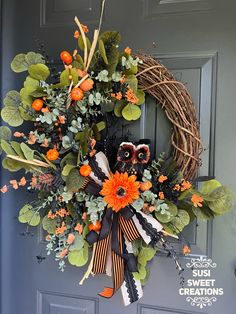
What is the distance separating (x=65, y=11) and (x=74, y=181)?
651mm

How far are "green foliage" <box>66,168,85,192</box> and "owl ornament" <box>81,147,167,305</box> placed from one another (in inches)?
2.0

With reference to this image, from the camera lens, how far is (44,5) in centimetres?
121

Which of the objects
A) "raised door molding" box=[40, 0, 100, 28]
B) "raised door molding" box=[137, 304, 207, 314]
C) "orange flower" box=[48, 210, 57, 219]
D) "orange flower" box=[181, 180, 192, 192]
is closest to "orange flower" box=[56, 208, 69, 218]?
"orange flower" box=[48, 210, 57, 219]

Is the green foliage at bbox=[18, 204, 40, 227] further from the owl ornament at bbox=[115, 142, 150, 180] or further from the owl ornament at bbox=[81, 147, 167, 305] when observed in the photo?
the owl ornament at bbox=[115, 142, 150, 180]

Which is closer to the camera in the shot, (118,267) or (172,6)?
(118,267)

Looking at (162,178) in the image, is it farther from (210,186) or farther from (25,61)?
(25,61)

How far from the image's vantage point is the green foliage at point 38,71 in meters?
0.89

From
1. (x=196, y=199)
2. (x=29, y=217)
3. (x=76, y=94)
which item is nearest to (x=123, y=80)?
(x=76, y=94)

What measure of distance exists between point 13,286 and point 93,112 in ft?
2.44

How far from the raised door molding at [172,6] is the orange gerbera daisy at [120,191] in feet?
1.85

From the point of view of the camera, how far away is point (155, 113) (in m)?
1.11

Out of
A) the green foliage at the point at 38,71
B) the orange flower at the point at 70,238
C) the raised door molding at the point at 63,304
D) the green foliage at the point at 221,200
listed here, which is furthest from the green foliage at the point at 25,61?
the raised door molding at the point at 63,304

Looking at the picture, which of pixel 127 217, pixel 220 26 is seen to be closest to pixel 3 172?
pixel 127 217

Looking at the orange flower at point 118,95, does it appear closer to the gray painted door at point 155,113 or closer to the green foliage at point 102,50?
the green foliage at point 102,50
